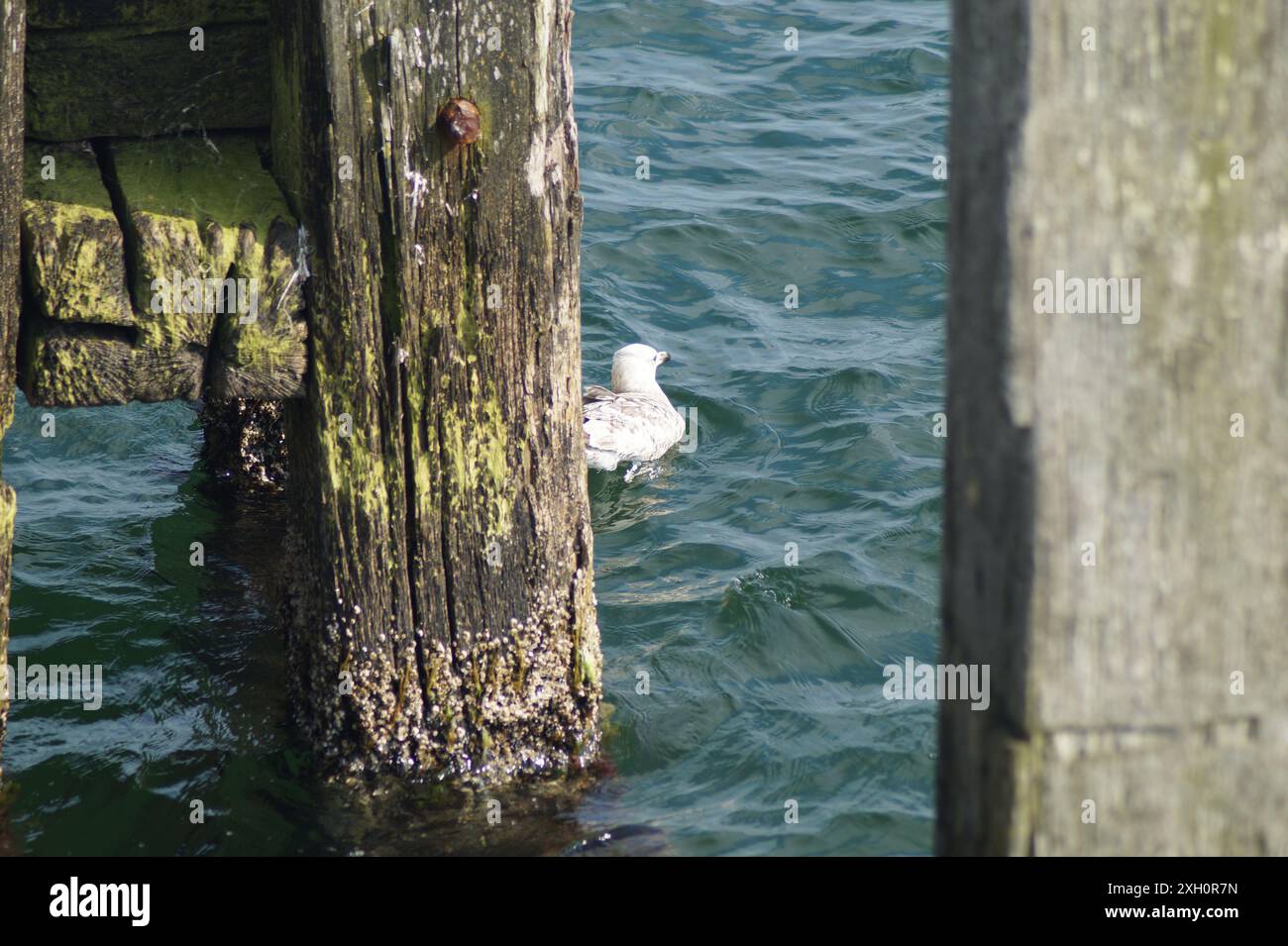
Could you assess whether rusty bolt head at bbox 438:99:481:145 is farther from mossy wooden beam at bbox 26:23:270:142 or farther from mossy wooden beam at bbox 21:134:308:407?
mossy wooden beam at bbox 26:23:270:142

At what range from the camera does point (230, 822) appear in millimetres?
4004

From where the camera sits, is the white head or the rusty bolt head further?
the white head

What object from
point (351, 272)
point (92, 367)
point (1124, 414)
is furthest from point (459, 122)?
point (1124, 414)

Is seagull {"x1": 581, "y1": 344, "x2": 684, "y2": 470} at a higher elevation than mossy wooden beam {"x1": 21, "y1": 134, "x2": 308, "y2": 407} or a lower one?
lower

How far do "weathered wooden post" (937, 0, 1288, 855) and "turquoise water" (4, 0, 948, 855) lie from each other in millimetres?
2521

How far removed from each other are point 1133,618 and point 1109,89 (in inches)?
22.9

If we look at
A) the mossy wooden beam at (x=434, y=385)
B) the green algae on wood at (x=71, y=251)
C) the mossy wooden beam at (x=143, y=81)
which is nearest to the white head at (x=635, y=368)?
the mossy wooden beam at (x=434, y=385)

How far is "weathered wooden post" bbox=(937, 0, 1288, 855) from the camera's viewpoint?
1.40 meters

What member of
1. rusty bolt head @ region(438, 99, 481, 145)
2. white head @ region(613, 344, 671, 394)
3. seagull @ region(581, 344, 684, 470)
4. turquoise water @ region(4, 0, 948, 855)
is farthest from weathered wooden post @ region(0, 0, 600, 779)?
white head @ region(613, 344, 671, 394)

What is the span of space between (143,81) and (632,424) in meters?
3.90

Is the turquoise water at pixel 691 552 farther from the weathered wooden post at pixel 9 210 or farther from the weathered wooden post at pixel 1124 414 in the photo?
the weathered wooden post at pixel 1124 414

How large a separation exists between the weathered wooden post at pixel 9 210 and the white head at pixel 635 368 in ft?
14.8

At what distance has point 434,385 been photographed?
136 inches

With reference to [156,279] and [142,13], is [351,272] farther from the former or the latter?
[142,13]
